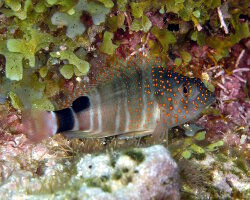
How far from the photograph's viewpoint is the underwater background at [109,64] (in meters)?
3.15

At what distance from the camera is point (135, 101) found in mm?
4180

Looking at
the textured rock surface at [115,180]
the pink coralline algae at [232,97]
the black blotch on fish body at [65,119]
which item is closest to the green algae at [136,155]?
the textured rock surface at [115,180]

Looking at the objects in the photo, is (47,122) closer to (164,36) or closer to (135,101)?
(135,101)

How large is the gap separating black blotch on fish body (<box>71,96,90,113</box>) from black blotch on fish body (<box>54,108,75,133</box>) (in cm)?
9

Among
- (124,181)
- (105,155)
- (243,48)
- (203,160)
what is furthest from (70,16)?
(243,48)

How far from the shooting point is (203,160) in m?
4.10

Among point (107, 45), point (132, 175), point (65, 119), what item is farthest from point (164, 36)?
point (132, 175)

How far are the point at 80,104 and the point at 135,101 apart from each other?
0.79 metres

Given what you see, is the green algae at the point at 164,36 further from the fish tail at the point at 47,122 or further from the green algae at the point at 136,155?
the green algae at the point at 136,155

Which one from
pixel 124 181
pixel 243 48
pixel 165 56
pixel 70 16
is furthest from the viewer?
pixel 243 48

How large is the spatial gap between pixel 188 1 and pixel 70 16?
68.4 inches

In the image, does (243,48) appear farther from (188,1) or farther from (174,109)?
(174,109)

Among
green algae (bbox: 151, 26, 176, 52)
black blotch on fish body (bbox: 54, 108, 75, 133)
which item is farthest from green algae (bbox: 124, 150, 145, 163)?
green algae (bbox: 151, 26, 176, 52)

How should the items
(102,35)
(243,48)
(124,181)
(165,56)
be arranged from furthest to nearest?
(243,48)
(165,56)
(102,35)
(124,181)
